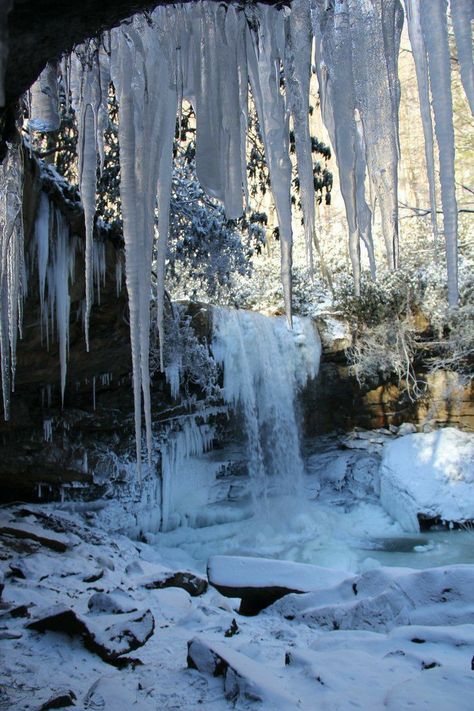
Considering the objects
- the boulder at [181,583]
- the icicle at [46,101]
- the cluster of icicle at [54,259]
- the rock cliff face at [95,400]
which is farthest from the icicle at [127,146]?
the boulder at [181,583]

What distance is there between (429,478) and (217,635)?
660 centimetres

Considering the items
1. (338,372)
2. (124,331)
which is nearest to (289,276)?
(124,331)

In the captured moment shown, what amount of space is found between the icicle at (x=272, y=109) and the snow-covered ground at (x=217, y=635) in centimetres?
203

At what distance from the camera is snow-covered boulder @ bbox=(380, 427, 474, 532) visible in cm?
881

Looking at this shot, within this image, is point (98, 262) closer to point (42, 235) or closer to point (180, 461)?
point (42, 235)

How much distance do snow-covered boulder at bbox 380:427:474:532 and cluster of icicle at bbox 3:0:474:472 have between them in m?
7.32

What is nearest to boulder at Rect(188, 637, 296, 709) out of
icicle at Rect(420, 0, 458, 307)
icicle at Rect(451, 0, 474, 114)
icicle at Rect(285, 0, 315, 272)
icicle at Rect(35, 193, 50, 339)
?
icicle at Rect(420, 0, 458, 307)

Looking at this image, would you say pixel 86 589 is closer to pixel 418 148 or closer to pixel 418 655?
pixel 418 655

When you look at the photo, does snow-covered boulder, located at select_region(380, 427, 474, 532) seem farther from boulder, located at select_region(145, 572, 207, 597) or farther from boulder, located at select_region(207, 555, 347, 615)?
boulder, located at select_region(145, 572, 207, 597)

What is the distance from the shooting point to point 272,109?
8.16 feet

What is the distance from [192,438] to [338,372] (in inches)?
122

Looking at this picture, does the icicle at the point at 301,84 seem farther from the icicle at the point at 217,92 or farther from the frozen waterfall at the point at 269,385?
the frozen waterfall at the point at 269,385

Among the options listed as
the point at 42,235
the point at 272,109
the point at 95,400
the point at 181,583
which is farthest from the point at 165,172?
the point at 95,400

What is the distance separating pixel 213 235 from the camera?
282 inches
